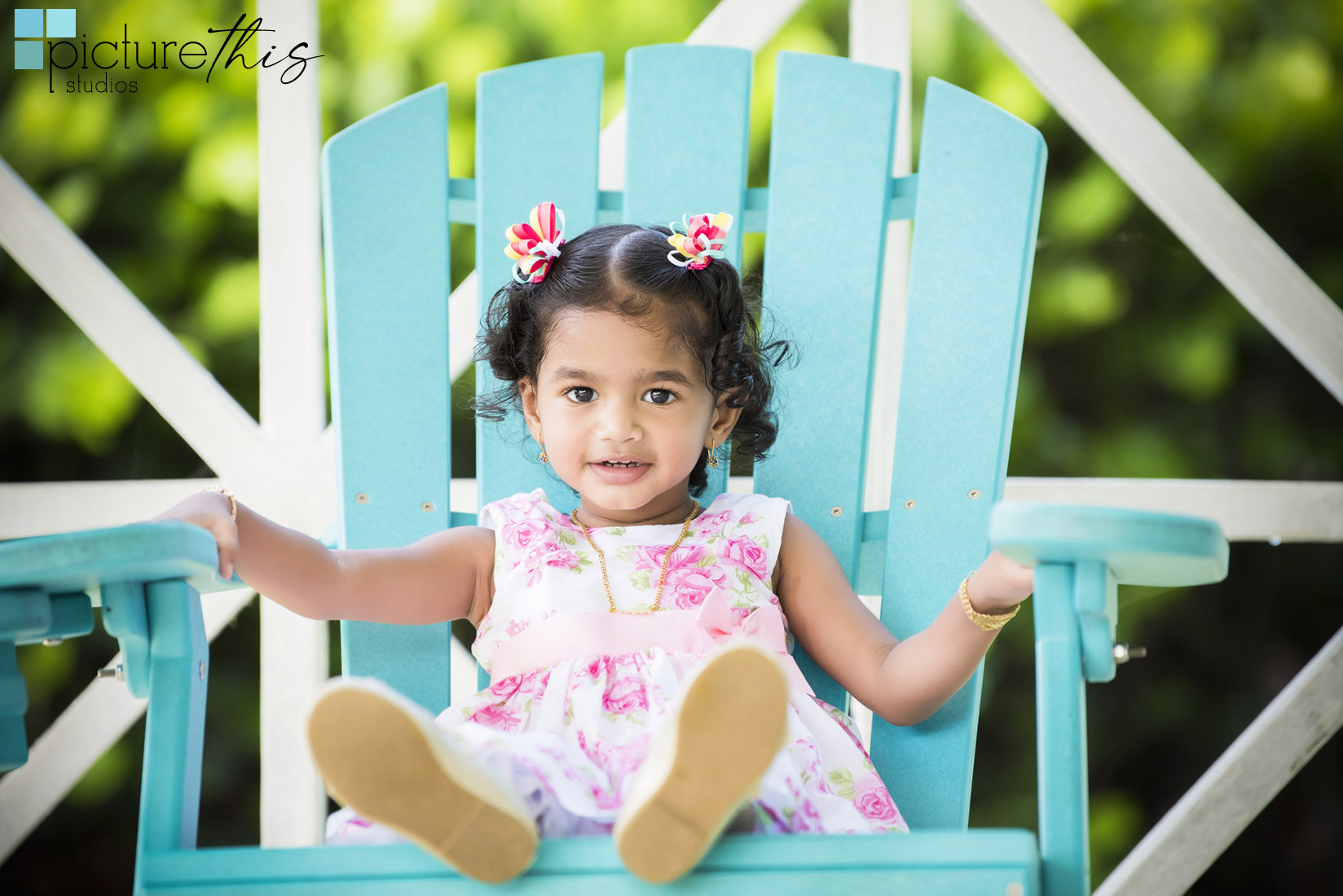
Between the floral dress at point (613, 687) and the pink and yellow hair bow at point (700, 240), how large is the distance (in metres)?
0.29

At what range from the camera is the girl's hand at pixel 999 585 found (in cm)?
104

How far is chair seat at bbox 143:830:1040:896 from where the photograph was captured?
855mm

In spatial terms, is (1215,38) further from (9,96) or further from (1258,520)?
(9,96)

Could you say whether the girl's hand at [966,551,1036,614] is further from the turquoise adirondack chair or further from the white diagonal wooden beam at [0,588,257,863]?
the white diagonal wooden beam at [0,588,257,863]

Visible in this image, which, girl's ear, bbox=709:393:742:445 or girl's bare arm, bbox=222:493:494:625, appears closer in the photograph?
girl's bare arm, bbox=222:493:494:625

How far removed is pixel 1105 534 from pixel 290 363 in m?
1.37

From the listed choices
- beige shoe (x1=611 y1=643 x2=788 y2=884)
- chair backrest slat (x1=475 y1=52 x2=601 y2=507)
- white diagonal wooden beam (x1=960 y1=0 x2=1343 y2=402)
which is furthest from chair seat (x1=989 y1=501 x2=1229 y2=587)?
white diagonal wooden beam (x1=960 y1=0 x2=1343 y2=402)

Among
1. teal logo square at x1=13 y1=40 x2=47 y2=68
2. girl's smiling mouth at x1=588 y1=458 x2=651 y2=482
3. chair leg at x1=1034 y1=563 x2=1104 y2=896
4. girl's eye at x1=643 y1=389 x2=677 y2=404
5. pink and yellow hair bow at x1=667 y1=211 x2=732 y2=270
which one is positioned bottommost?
chair leg at x1=1034 y1=563 x2=1104 y2=896

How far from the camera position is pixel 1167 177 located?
1.89 meters

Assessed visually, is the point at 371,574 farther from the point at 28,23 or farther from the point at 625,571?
the point at 28,23

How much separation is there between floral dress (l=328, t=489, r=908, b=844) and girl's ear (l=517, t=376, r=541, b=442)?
0.08 m

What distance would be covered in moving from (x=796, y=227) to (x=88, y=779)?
5.59 ft

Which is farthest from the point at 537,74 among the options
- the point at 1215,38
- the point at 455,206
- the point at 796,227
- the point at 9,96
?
the point at 1215,38

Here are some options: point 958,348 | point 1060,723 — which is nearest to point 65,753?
point 958,348
